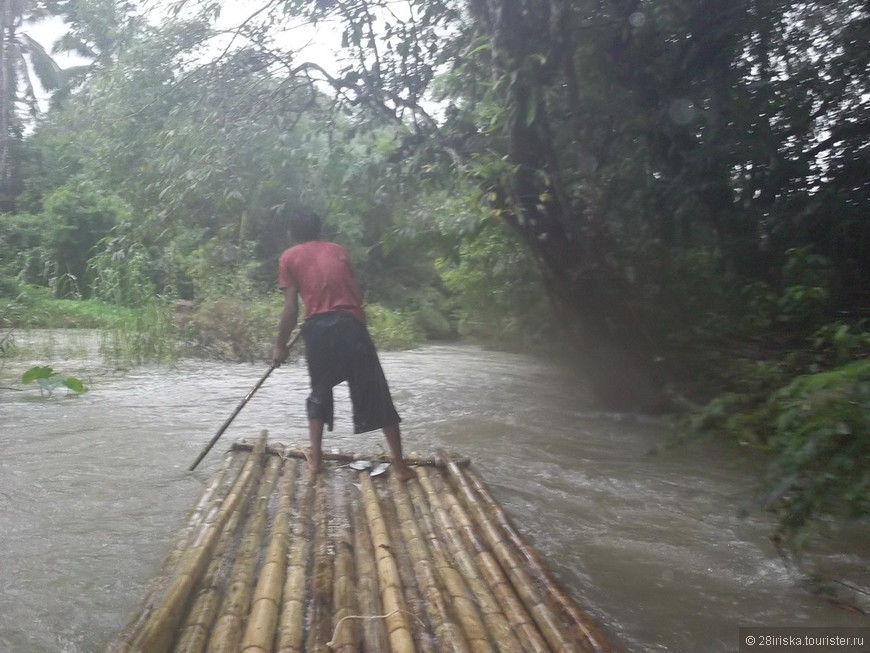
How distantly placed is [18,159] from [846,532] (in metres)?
25.5

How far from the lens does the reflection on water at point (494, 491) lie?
2787mm

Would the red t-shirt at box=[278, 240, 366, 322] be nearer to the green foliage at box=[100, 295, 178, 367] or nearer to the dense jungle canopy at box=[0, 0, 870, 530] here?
the dense jungle canopy at box=[0, 0, 870, 530]

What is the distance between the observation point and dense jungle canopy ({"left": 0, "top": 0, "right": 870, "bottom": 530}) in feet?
21.2

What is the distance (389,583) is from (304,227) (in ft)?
7.35

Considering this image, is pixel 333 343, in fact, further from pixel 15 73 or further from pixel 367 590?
pixel 15 73

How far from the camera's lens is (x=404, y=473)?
4.00 meters

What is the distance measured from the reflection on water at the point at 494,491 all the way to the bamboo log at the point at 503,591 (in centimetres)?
43

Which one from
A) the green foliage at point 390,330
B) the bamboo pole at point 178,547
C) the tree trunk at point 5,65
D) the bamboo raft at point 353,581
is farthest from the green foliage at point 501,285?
the tree trunk at point 5,65

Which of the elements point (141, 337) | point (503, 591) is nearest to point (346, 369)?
point (503, 591)

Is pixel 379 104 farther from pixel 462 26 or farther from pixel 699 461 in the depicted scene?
pixel 699 461

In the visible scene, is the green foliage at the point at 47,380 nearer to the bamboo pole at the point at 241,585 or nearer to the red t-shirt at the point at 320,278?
the red t-shirt at the point at 320,278

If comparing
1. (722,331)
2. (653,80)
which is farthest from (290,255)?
(653,80)

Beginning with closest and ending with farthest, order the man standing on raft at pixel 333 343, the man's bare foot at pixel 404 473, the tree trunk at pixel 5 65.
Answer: the man's bare foot at pixel 404 473
the man standing on raft at pixel 333 343
the tree trunk at pixel 5 65

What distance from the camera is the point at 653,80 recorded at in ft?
23.9
